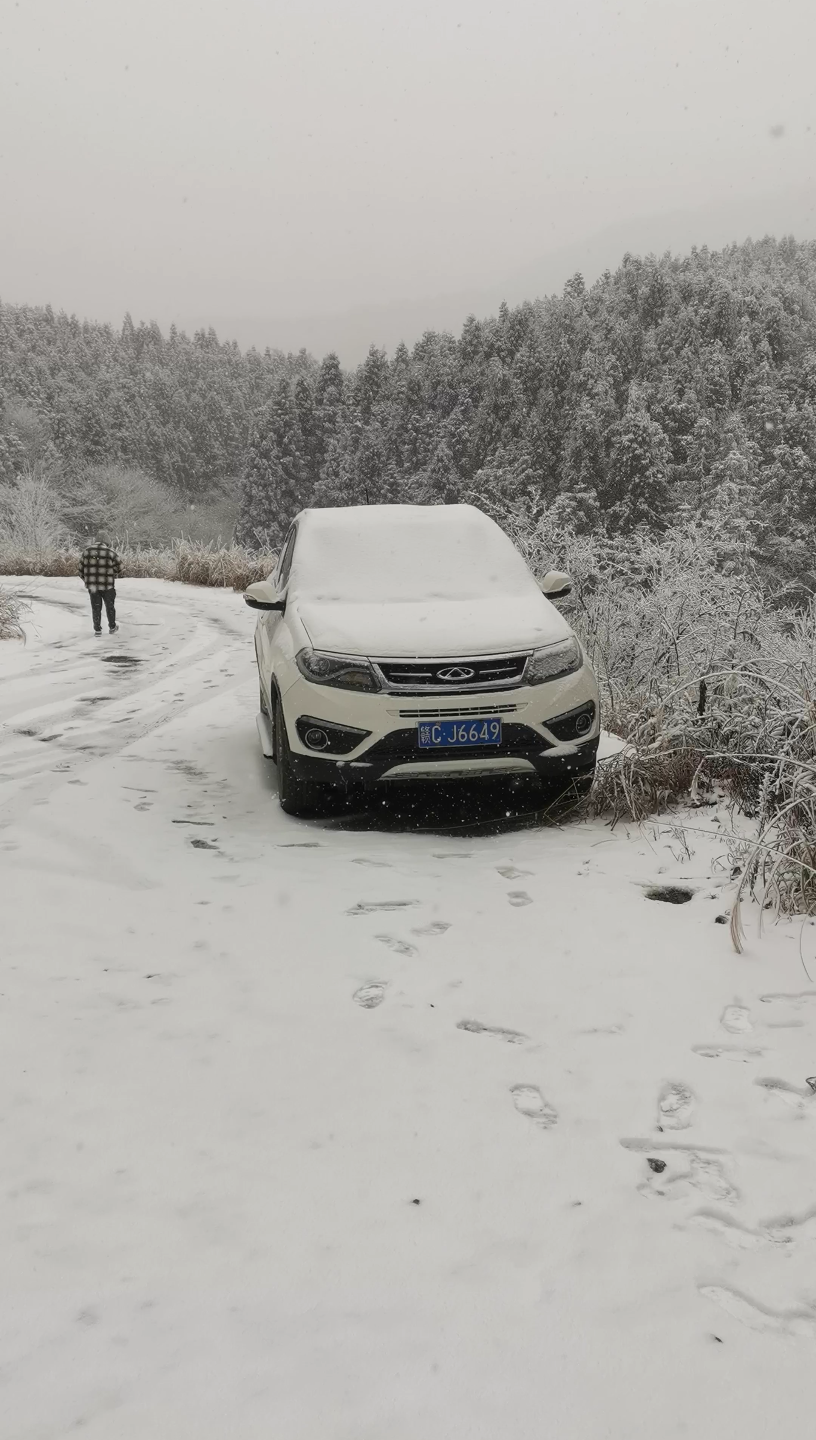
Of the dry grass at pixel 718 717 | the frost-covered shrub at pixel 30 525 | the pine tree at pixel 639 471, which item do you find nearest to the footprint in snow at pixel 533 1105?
the dry grass at pixel 718 717

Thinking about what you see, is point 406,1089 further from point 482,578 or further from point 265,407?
point 265,407

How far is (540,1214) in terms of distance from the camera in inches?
79.5

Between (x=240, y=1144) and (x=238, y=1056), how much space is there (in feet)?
1.25

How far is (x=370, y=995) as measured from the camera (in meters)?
2.96

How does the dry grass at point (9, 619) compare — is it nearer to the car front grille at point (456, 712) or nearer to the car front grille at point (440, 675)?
the car front grille at point (440, 675)

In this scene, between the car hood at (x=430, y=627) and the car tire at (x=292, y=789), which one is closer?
the car hood at (x=430, y=627)

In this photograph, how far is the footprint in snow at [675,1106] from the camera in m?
2.34

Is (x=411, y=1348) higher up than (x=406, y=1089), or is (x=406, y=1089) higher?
(x=411, y=1348)

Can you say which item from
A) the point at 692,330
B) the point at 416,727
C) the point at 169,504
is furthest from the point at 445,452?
the point at 416,727

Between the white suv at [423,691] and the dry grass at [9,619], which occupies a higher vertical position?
the white suv at [423,691]

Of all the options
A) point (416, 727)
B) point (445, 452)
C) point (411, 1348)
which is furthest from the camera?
point (445, 452)

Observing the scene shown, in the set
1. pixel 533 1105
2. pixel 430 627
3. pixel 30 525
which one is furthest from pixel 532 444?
pixel 533 1105

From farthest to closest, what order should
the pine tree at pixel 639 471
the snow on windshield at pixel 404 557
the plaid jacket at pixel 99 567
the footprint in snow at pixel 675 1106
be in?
the pine tree at pixel 639 471
the plaid jacket at pixel 99 567
the snow on windshield at pixel 404 557
the footprint in snow at pixel 675 1106

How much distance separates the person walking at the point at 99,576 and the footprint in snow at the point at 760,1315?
1195 centimetres
